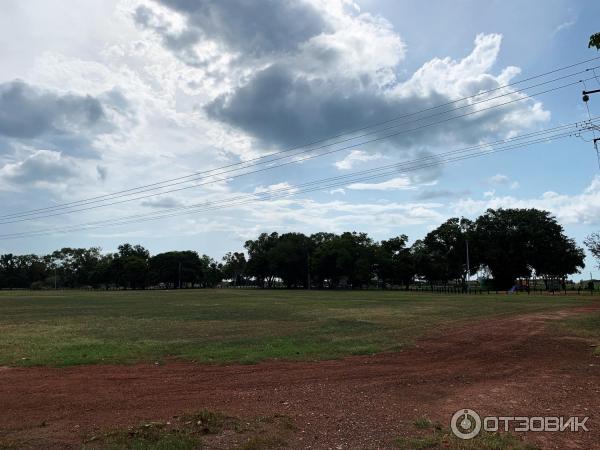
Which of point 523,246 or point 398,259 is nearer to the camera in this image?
point 523,246

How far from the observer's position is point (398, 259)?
111625mm

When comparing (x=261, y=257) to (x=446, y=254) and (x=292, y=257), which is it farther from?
(x=446, y=254)

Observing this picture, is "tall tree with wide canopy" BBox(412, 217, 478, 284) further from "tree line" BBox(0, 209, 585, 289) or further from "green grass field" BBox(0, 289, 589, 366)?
"green grass field" BBox(0, 289, 589, 366)

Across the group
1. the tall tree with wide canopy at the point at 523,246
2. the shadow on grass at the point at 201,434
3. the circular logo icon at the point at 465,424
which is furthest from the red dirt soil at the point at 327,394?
the tall tree with wide canopy at the point at 523,246

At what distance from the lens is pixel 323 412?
8.36 m

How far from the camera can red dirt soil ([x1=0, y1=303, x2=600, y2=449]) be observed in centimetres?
744

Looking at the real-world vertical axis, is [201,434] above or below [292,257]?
below

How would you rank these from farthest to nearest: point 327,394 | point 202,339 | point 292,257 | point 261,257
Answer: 1. point 261,257
2. point 292,257
3. point 202,339
4. point 327,394

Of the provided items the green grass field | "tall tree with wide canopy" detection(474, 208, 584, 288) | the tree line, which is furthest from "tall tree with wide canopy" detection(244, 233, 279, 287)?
the green grass field

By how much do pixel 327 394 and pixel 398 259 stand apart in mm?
104494

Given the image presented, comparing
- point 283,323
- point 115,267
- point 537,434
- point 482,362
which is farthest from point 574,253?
point 115,267

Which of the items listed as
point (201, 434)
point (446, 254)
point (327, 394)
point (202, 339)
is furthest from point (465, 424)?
point (446, 254)

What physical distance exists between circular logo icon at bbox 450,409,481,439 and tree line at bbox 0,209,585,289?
311 ft

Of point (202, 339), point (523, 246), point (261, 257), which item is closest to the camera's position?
point (202, 339)
